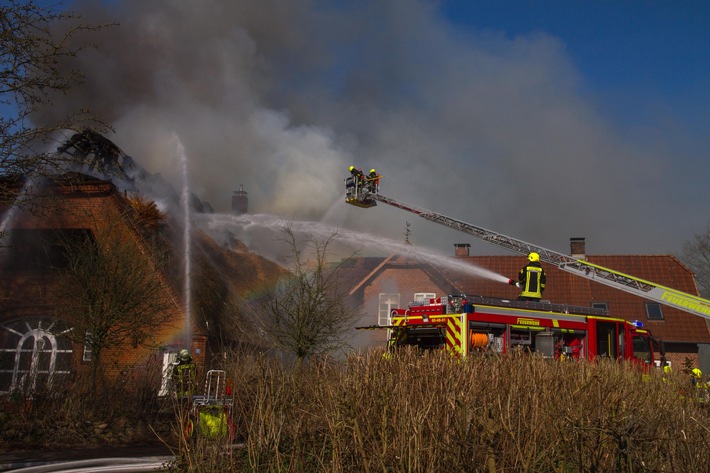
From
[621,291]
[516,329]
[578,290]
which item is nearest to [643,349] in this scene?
[516,329]

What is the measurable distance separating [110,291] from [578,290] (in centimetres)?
2505

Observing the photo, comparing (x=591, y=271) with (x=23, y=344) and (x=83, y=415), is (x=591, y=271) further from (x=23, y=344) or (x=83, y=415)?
(x=23, y=344)

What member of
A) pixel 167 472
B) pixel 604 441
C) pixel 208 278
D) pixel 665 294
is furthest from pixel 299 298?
pixel 665 294

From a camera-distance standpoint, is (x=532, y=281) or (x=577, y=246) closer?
(x=532, y=281)

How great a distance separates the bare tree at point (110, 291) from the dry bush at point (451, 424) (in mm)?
7464

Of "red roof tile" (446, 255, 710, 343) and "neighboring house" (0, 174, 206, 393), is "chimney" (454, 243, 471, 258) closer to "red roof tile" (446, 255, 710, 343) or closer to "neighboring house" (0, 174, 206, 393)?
"red roof tile" (446, 255, 710, 343)

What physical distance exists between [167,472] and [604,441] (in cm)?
498

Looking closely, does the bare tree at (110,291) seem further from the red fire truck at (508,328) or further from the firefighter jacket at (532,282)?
the firefighter jacket at (532,282)

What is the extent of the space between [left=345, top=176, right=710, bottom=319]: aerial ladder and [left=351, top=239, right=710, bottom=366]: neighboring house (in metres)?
9.35

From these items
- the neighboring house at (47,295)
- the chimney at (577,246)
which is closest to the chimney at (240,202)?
the neighboring house at (47,295)

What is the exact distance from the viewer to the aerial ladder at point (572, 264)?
1650cm

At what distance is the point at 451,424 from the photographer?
16.2 ft

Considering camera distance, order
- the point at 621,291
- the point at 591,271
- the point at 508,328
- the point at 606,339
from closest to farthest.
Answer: the point at 508,328 → the point at 606,339 → the point at 591,271 → the point at 621,291

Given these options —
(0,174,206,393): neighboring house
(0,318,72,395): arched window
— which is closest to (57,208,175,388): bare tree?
(0,174,206,393): neighboring house
